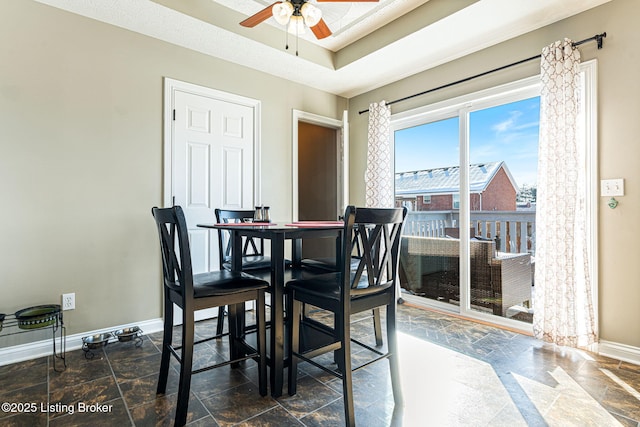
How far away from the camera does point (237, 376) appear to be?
2.05m

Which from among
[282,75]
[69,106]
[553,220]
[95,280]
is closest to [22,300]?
[95,280]

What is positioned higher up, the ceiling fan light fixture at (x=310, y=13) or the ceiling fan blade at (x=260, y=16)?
the ceiling fan blade at (x=260, y=16)

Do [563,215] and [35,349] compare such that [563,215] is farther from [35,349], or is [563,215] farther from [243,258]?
[35,349]

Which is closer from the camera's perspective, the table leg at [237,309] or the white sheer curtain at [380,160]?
the table leg at [237,309]

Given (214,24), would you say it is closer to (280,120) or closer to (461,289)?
(280,120)

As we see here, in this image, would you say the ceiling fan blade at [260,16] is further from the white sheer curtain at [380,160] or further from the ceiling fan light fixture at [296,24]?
the white sheer curtain at [380,160]

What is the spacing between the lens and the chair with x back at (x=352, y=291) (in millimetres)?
1504

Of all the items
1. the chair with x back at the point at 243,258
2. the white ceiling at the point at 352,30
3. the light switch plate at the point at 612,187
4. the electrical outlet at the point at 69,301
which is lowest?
the electrical outlet at the point at 69,301

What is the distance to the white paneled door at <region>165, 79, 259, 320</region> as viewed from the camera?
3.06m

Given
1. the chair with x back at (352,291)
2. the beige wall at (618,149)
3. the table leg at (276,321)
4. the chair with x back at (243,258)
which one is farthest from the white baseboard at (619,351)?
the chair with x back at (243,258)

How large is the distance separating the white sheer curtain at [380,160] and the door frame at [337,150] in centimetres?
39

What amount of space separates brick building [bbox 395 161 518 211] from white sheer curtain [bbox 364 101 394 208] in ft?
0.71

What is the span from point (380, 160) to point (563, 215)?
1.90m

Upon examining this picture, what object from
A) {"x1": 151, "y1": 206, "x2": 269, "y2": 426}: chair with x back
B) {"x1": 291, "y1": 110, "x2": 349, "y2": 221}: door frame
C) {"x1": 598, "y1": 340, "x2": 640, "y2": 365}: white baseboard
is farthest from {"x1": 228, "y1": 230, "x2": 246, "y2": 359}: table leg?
{"x1": 598, "y1": 340, "x2": 640, "y2": 365}: white baseboard
